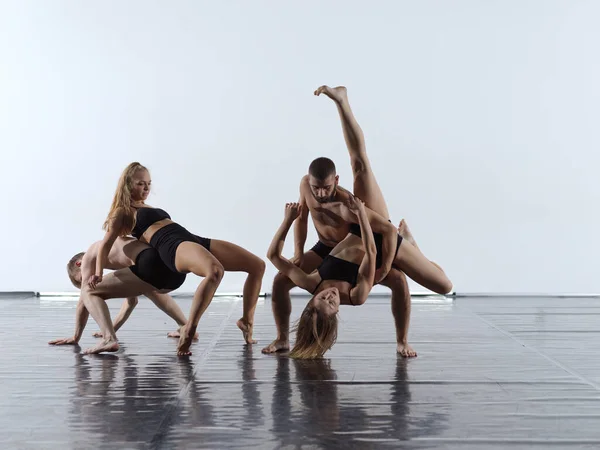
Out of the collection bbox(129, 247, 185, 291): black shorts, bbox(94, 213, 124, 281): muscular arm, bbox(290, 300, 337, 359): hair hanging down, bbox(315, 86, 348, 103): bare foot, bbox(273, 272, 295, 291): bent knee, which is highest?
bbox(315, 86, 348, 103): bare foot

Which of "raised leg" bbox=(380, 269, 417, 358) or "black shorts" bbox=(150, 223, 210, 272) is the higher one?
"black shorts" bbox=(150, 223, 210, 272)

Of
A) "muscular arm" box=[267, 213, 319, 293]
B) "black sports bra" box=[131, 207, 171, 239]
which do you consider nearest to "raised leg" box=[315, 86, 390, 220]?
"muscular arm" box=[267, 213, 319, 293]

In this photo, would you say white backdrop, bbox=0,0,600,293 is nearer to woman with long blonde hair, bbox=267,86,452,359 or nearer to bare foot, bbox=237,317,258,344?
bare foot, bbox=237,317,258,344

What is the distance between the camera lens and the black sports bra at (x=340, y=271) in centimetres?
424

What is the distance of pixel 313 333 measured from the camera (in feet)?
13.4

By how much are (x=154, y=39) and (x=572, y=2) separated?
401 cm

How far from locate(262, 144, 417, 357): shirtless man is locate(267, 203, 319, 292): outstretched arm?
106 mm

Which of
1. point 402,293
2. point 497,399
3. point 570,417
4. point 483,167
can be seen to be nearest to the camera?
point 570,417

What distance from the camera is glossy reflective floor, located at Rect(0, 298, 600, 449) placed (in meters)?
2.58

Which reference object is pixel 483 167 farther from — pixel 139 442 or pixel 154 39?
pixel 139 442

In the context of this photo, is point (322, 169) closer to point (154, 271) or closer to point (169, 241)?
point (169, 241)

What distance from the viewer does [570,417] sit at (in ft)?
9.34

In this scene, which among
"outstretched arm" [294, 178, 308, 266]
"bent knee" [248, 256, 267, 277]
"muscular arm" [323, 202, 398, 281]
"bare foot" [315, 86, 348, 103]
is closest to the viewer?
"muscular arm" [323, 202, 398, 281]

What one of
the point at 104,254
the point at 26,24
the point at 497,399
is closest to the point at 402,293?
the point at 497,399
